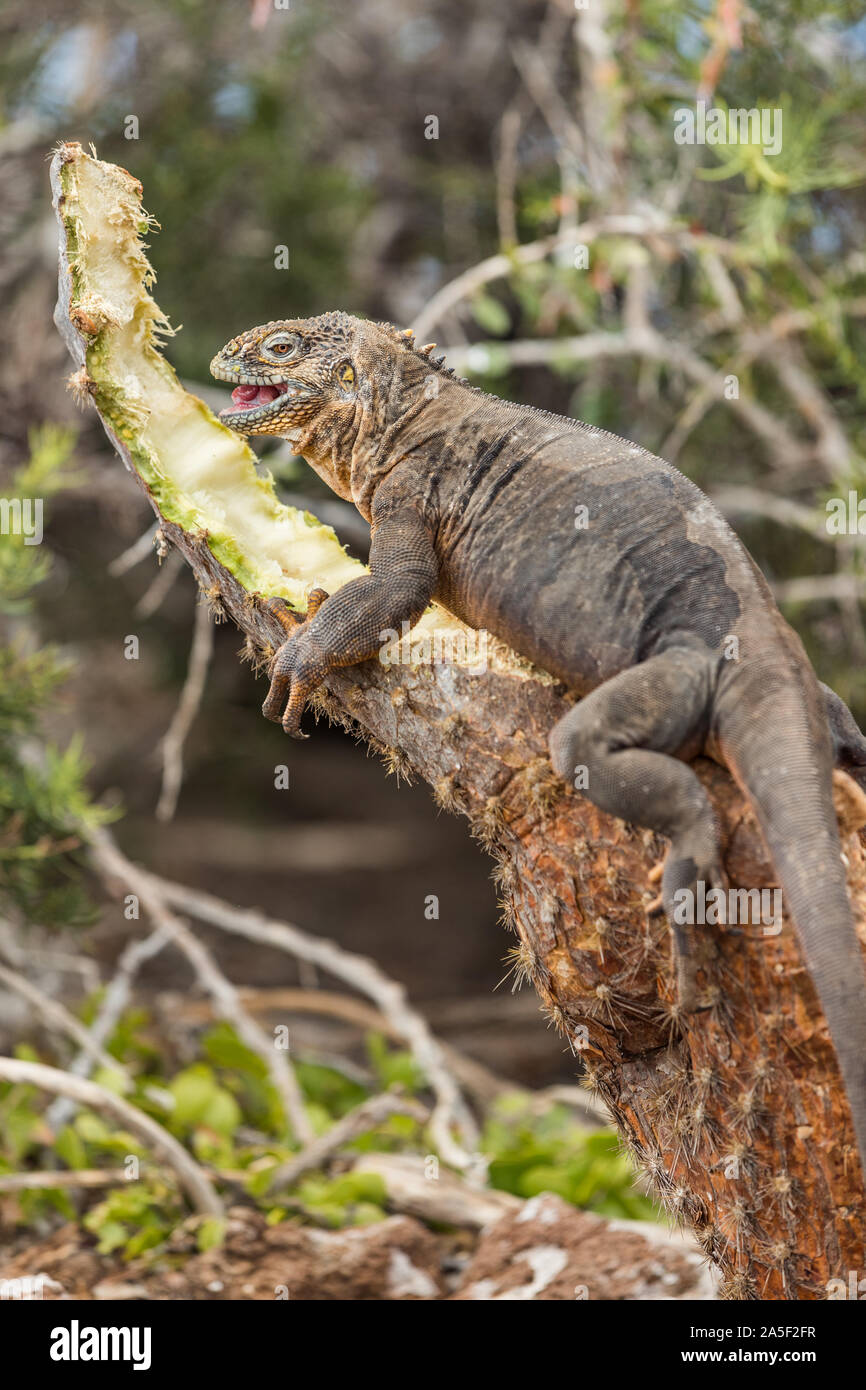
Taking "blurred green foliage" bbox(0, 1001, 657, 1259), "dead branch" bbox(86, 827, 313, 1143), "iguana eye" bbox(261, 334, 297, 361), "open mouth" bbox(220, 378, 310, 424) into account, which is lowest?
"blurred green foliage" bbox(0, 1001, 657, 1259)

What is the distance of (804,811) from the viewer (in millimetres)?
3111

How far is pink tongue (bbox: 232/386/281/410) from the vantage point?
14.9 feet

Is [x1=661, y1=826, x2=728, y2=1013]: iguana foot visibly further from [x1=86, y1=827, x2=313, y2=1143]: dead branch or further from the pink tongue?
[x1=86, y1=827, x2=313, y2=1143]: dead branch

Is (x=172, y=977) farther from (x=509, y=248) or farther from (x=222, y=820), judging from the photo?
(x=509, y=248)

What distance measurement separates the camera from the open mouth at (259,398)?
14.6 ft

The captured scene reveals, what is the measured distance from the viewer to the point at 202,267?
30.7 ft

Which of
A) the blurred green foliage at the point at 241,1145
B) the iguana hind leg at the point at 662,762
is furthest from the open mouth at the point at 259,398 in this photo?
the blurred green foliage at the point at 241,1145

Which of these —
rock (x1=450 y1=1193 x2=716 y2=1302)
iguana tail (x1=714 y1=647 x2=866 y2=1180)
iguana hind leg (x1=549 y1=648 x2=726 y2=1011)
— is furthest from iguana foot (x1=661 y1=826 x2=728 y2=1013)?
rock (x1=450 y1=1193 x2=716 y2=1302)

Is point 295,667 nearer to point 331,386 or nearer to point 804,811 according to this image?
point 331,386

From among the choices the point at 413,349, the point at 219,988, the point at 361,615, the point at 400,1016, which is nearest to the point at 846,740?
the point at 361,615

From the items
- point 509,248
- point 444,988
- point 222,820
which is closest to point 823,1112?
point 509,248

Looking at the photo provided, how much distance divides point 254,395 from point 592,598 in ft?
5.58

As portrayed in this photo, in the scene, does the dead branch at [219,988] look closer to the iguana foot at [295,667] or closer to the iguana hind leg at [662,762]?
the iguana foot at [295,667]

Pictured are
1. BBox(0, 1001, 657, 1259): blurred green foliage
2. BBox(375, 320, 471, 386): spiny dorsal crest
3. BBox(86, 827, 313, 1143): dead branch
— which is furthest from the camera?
BBox(86, 827, 313, 1143): dead branch
